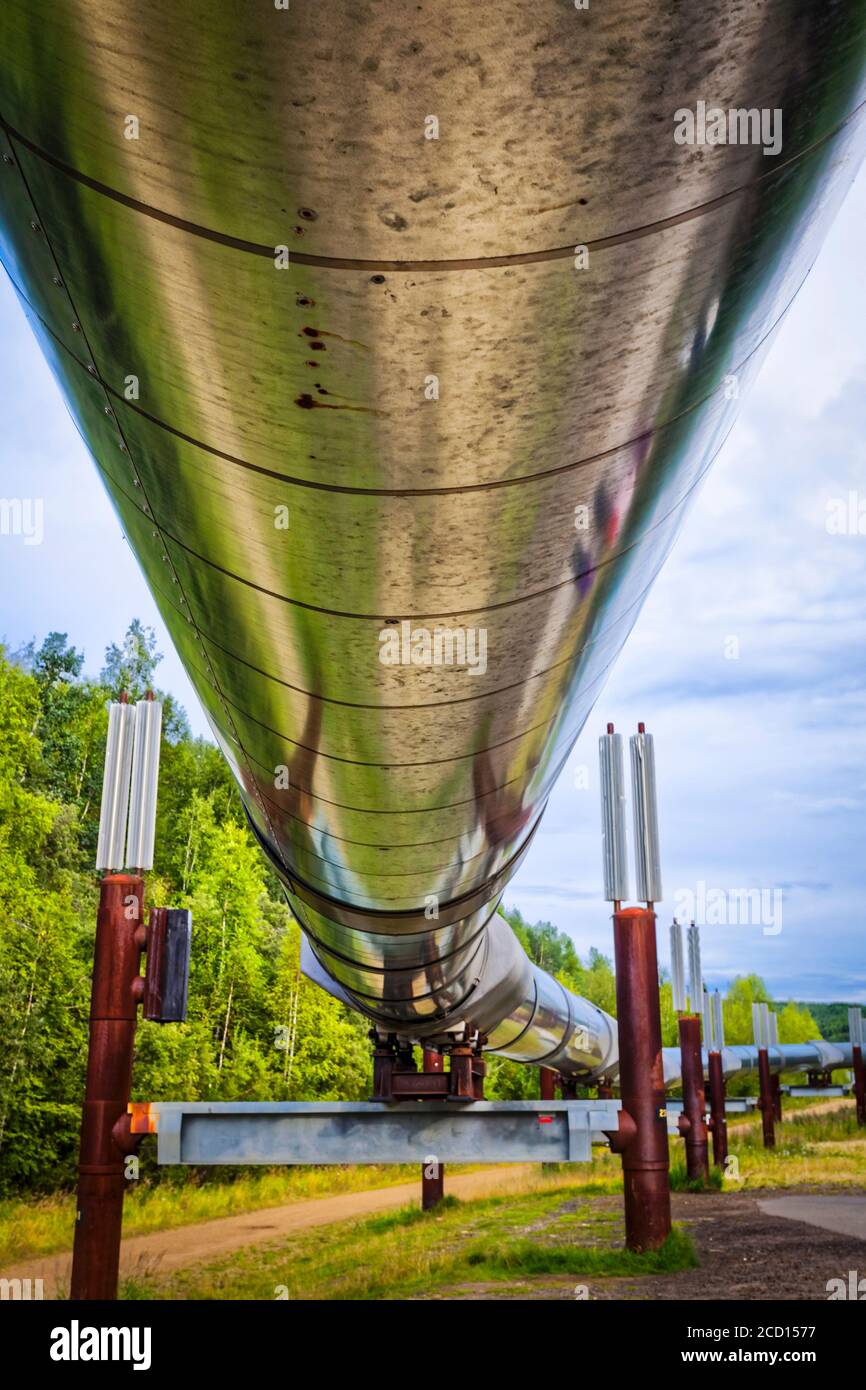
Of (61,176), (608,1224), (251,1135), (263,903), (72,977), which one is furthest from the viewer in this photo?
(263,903)

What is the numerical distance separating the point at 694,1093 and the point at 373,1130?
8995 mm

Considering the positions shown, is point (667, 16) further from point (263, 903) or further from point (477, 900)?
point (263, 903)

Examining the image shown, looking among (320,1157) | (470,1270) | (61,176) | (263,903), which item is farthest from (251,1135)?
(263,903)

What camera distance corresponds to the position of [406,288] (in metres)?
1.23

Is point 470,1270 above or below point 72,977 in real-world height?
below

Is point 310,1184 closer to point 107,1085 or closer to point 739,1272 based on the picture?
point 739,1272

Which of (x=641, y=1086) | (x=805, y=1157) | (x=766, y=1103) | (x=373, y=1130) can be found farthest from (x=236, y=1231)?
(x=766, y=1103)

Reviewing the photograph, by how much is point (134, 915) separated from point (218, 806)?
79.8 feet

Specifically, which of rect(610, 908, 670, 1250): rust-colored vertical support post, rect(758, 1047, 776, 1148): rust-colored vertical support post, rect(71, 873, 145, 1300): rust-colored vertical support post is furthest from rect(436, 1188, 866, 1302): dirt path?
rect(758, 1047, 776, 1148): rust-colored vertical support post

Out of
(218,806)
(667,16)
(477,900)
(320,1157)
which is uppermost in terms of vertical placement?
(218,806)

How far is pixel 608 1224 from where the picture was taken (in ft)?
41.5

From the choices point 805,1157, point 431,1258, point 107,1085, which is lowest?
point 805,1157

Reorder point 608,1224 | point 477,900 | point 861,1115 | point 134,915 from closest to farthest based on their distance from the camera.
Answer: point 477,900, point 134,915, point 608,1224, point 861,1115
